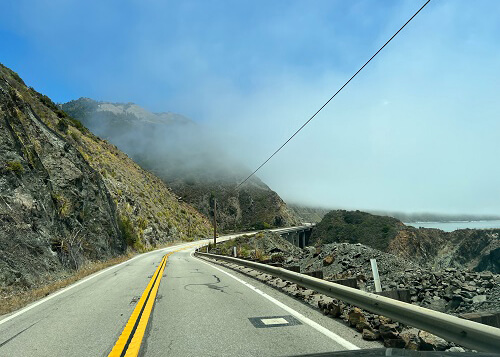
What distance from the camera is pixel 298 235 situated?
115m

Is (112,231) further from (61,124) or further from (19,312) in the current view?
(19,312)

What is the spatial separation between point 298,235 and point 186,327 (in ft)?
365

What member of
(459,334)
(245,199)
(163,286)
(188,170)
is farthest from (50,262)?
(188,170)

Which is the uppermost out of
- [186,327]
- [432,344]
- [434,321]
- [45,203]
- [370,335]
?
[45,203]

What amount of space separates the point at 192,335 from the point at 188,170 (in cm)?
15737

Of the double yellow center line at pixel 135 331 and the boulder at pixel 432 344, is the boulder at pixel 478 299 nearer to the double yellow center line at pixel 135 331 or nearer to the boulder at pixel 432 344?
the boulder at pixel 432 344

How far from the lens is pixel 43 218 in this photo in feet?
64.4

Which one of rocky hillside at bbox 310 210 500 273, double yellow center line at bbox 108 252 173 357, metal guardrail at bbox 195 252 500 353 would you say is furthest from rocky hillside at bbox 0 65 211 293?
rocky hillside at bbox 310 210 500 273

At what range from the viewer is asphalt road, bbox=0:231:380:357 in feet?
17.0

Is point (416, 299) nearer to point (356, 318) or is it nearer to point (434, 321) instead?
point (356, 318)

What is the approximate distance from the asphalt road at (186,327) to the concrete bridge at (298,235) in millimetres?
87798

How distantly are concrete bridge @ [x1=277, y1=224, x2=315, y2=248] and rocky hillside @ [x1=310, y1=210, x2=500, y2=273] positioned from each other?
125 inches

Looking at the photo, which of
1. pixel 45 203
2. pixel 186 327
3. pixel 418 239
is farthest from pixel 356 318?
pixel 418 239

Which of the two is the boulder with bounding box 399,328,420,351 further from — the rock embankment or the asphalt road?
the asphalt road
